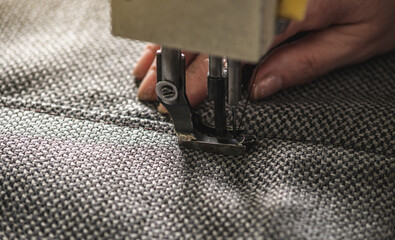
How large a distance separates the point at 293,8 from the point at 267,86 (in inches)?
13.8

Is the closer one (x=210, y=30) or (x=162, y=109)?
(x=210, y=30)

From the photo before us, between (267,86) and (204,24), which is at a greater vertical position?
(204,24)

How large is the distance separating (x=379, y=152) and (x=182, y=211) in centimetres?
28

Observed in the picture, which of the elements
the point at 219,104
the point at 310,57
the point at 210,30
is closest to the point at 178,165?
the point at 219,104

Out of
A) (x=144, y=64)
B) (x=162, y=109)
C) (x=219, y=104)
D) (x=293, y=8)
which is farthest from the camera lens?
(x=144, y=64)

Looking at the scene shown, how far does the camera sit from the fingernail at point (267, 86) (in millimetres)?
801

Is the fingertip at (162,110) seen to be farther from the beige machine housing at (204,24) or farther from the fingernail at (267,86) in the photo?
the beige machine housing at (204,24)

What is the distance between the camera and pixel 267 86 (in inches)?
32.1

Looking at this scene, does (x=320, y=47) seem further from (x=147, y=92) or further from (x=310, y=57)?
(x=147, y=92)

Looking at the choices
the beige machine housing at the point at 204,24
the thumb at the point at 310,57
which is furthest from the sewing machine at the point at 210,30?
the thumb at the point at 310,57

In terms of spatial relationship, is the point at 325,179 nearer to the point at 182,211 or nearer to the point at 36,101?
the point at 182,211

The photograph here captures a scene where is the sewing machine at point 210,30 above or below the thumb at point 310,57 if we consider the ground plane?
above

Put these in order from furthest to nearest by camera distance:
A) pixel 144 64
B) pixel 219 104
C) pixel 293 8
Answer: pixel 144 64 < pixel 219 104 < pixel 293 8

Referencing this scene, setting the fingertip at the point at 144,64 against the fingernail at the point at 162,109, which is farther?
the fingertip at the point at 144,64
